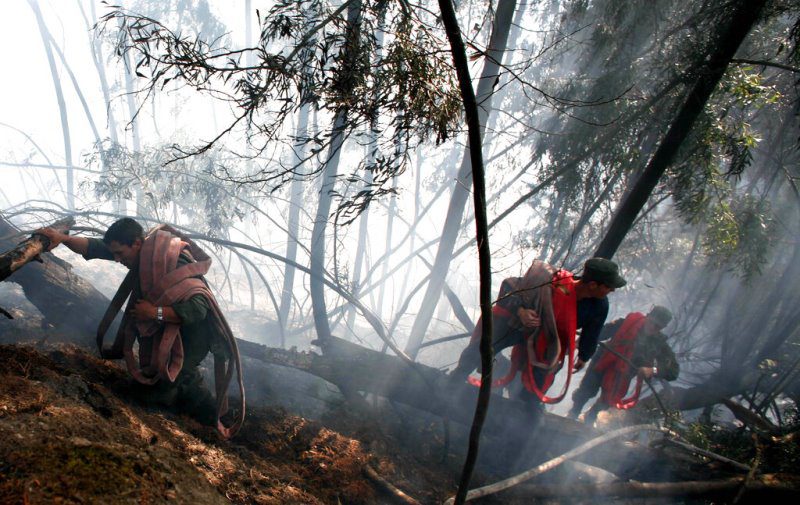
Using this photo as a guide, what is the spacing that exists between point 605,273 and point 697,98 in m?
1.95

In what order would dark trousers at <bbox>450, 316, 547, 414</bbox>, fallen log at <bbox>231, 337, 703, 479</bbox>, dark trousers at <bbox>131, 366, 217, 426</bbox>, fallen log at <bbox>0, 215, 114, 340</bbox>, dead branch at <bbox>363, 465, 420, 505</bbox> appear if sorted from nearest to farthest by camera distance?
dead branch at <bbox>363, 465, 420, 505</bbox>
dark trousers at <bbox>131, 366, 217, 426</bbox>
dark trousers at <bbox>450, 316, 547, 414</bbox>
fallen log at <bbox>231, 337, 703, 479</bbox>
fallen log at <bbox>0, 215, 114, 340</bbox>

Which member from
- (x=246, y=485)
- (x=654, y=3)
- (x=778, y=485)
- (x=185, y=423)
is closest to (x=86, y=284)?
(x=185, y=423)

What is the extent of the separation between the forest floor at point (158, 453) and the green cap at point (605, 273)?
233 cm

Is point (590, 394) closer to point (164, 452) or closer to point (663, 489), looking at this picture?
point (663, 489)

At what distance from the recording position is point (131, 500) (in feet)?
5.03

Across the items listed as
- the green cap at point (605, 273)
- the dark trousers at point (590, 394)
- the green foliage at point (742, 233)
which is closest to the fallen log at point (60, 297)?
the green cap at point (605, 273)

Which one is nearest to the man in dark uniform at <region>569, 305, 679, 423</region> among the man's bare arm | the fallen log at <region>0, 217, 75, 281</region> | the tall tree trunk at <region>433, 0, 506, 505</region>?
the tall tree trunk at <region>433, 0, 506, 505</region>

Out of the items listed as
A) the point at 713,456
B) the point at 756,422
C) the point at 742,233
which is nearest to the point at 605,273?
the point at 713,456

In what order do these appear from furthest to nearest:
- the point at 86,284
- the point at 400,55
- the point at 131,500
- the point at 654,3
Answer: the point at 654,3 < the point at 86,284 < the point at 400,55 < the point at 131,500

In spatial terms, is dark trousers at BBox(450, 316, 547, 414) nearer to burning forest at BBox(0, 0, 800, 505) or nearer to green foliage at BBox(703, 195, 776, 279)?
burning forest at BBox(0, 0, 800, 505)

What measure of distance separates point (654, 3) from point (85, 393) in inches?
302

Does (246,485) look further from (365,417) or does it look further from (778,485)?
(778,485)

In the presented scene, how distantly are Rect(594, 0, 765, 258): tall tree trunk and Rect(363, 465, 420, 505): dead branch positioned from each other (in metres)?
3.66

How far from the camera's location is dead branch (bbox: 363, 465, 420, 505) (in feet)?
10.5
